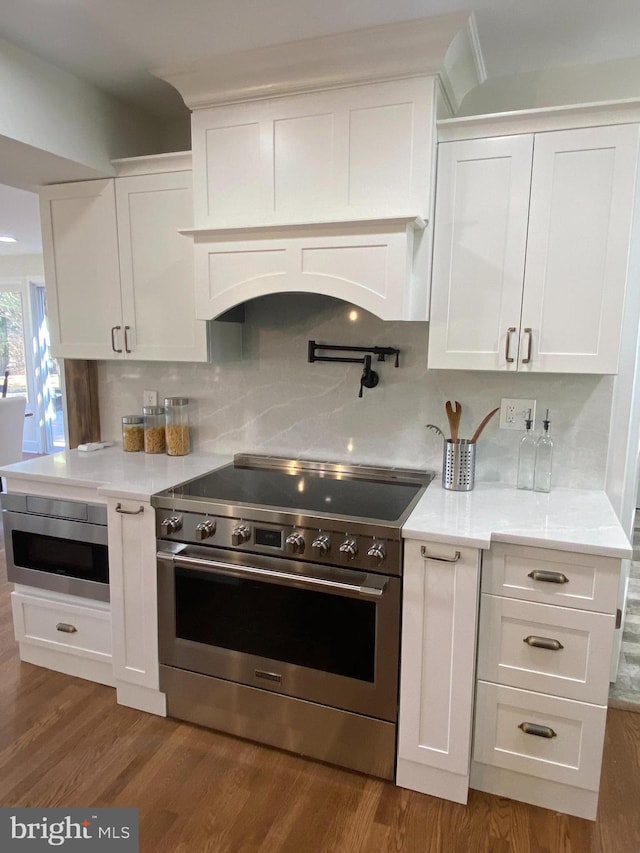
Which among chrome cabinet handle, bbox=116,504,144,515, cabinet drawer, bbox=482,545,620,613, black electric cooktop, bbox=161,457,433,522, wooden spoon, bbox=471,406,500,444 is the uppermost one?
wooden spoon, bbox=471,406,500,444

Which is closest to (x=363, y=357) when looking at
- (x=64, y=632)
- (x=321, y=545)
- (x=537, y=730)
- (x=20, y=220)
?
(x=321, y=545)

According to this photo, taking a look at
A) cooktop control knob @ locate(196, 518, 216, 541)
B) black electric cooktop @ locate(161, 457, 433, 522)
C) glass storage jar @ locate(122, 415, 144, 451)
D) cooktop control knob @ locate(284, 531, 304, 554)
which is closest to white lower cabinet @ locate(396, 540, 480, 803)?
black electric cooktop @ locate(161, 457, 433, 522)

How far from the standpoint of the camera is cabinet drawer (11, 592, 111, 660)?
2.43 m

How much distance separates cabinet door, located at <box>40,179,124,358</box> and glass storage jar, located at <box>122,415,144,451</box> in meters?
0.34

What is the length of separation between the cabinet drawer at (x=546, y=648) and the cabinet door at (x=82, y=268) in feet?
6.48

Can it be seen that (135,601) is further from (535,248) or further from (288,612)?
(535,248)

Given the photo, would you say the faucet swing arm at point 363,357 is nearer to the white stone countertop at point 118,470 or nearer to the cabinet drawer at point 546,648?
the white stone countertop at point 118,470

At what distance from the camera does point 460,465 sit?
2189 mm

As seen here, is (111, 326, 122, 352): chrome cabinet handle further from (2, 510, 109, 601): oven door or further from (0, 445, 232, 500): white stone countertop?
(2, 510, 109, 601): oven door

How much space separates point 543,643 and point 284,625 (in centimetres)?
86

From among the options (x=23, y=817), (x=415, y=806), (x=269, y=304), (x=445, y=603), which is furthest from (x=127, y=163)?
(x=415, y=806)

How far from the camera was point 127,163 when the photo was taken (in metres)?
2.46

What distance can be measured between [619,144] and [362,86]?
0.88 m

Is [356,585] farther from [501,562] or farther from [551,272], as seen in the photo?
[551,272]
